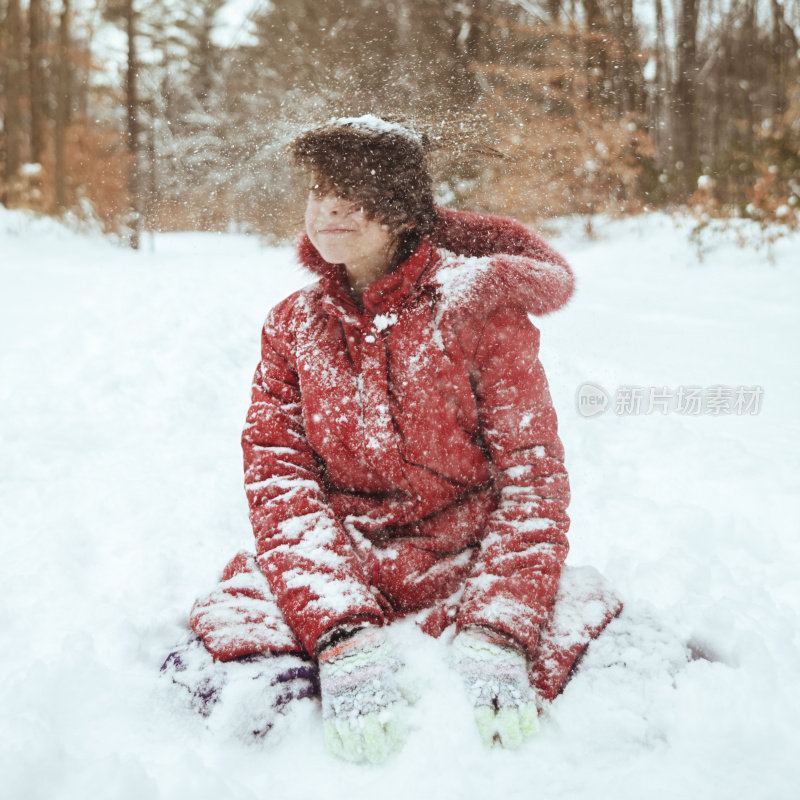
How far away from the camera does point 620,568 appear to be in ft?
6.68

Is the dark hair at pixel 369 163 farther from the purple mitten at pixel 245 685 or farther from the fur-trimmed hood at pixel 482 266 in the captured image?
the purple mitten at pixel 245 685

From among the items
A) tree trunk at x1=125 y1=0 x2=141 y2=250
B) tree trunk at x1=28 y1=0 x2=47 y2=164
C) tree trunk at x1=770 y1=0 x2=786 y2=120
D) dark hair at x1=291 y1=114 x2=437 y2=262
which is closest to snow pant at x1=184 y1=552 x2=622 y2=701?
dark hair at x1=291 y1=114 x2=437 y2=262

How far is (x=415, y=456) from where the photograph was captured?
135 centimetres

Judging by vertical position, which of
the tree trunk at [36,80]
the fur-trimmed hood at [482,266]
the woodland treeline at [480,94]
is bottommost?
the fur-trimmed hood at [482,266]

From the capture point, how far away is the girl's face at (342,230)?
1314mm

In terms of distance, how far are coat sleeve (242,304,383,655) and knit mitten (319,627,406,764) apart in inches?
2.0

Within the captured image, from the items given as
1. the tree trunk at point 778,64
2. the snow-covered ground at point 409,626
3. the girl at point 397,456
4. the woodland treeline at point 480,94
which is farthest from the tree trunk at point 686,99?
the girl at point 397,456

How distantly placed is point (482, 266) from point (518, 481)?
465 millimetres

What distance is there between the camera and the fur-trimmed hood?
1331 mm

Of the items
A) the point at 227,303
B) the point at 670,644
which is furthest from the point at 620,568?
the point at 227,303

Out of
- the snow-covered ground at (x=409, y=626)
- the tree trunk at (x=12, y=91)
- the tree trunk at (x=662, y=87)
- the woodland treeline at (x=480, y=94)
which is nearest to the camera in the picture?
the snow-covered ground at (x=409, y=626)

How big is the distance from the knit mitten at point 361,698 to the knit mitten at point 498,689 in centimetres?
14

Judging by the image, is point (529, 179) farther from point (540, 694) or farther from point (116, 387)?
point (116, 387)

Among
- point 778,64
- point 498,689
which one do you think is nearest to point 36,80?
point 778,64
